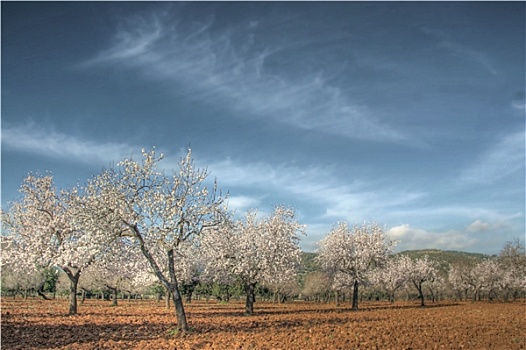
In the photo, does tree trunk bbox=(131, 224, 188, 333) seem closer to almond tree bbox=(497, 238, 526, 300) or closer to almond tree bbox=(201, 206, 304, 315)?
almond tree bbox=(201, 206, 304, 315)

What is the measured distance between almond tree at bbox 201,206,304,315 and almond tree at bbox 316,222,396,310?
47.8 ft

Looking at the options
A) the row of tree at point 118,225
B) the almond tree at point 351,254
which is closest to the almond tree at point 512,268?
the almond tree at point 351,254

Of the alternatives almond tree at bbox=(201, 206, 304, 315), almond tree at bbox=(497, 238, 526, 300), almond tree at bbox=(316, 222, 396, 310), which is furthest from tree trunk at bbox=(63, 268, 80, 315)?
almond tree at bbox=(497, 238, 526, 300)

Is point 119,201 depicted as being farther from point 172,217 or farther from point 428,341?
point 428,341

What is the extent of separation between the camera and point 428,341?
20.6 m

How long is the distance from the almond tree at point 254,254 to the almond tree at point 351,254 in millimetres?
14573

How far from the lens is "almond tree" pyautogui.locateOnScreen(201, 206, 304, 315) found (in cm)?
3962

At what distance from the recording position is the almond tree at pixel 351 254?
55.4 meters

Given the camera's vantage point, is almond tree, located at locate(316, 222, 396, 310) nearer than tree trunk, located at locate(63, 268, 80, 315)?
No

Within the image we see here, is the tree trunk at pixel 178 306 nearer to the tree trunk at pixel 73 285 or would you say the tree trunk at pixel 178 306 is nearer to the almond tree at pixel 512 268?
the tree trunk at pixel 73 285

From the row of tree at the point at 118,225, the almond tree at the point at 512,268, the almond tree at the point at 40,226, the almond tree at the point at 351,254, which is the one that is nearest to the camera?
the row of tree at the point at 118,225

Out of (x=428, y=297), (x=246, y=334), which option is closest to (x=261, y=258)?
(x=246, y=334)

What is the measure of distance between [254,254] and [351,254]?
2149 cm

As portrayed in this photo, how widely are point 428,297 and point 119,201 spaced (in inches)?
5952
